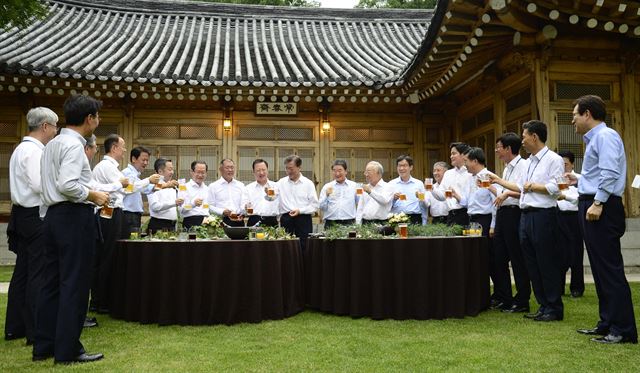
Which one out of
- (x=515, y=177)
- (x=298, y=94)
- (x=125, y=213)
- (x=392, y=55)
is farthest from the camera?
(x=392, y=55)

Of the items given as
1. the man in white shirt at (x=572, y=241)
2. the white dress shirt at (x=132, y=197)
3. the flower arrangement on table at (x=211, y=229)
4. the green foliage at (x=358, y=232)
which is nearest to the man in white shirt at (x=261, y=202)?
the white dress shirt at (x=132, y=197)

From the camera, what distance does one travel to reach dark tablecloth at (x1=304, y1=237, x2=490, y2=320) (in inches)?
228

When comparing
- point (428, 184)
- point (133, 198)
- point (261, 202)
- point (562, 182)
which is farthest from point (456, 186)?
point (133, 198)

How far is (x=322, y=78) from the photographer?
11250 mm

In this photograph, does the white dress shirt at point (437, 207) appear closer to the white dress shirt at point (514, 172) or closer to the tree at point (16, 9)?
the white dress shirt at point (514, 172)

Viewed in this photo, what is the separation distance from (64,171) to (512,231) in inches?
174

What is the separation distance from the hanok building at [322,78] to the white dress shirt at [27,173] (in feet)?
18.1

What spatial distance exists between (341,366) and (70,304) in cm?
194

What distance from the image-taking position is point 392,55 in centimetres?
1348

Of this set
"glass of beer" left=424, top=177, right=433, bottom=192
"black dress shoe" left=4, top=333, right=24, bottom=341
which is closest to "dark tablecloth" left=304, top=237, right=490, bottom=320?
"glass of beer" left=424, top=177, right=433, bottom=192

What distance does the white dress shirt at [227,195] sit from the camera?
27.9 ft

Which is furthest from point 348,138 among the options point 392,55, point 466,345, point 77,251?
point 77,251

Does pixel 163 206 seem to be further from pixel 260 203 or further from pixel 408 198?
pixel 408 198

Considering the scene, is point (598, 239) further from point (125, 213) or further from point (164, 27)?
point (164, 27)
